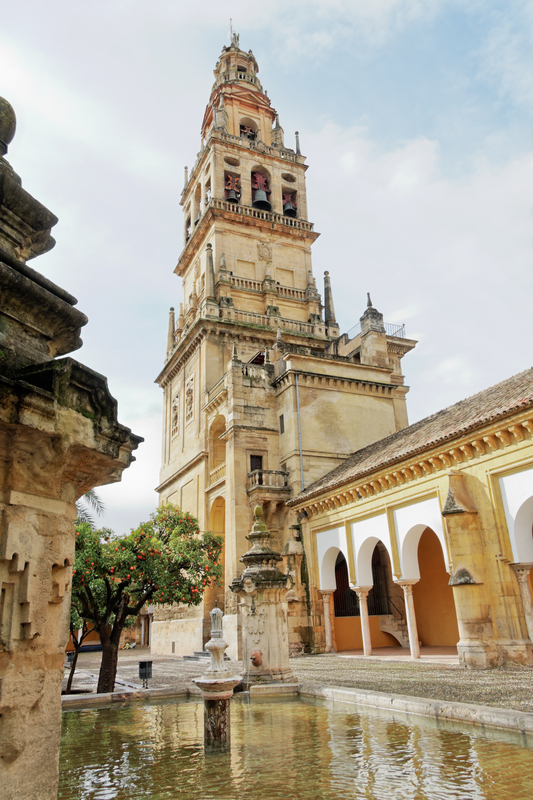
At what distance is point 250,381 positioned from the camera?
26.8 meters

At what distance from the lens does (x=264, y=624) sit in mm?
12570

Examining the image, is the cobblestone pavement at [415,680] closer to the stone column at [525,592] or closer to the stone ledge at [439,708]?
the stone ledge at [439,708]

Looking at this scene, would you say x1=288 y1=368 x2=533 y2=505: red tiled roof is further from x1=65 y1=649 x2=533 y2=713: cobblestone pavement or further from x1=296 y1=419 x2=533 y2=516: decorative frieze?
x1=65 y1=649 x2=533 y2=713: cobblestone pavement

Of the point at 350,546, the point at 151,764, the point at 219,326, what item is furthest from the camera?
the point at 219,326

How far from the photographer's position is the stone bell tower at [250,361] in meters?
25.6

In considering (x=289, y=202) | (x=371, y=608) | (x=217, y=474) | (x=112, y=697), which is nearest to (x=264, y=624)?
(x=112, y=697)

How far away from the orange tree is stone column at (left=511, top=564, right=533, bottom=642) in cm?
759

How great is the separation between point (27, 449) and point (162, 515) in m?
12.9

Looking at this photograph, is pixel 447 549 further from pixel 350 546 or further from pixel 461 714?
pixel 461 714

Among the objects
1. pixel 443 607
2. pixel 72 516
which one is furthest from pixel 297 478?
pixel 72 516

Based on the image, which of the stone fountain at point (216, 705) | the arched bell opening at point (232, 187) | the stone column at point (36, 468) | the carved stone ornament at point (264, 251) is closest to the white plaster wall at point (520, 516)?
the stone fountain at point (216, 705)

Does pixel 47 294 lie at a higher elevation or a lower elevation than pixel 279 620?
higher

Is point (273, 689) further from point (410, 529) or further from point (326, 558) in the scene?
point (326, 558)

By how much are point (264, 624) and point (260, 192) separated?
3040cm
